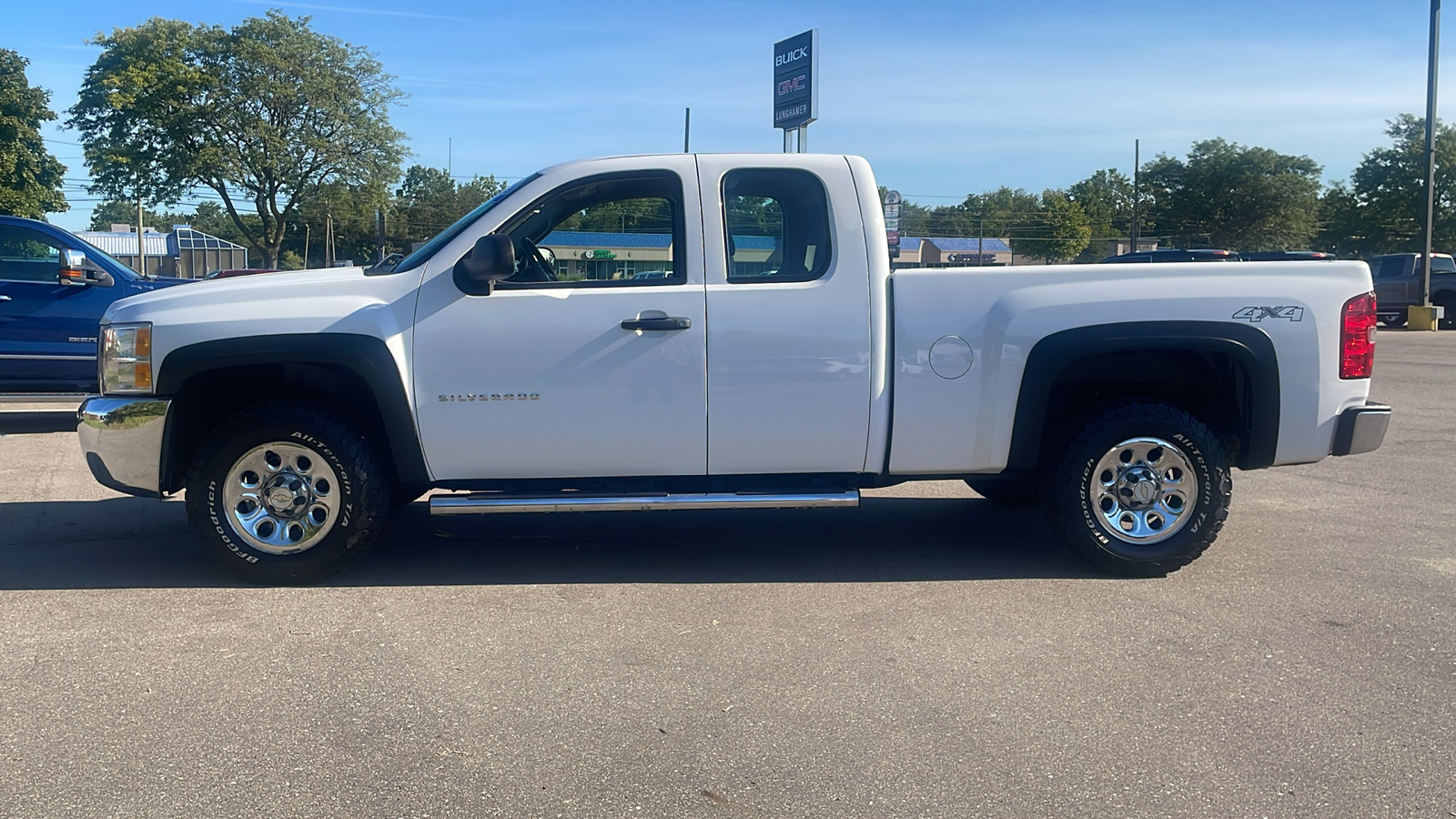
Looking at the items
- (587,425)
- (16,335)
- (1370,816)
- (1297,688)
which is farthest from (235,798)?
(16,335)

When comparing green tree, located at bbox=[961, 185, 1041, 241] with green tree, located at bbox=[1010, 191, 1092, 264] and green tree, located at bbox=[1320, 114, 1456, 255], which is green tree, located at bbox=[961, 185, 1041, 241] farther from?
green tree, located at bbox=[1320, 114, 1456, 255]

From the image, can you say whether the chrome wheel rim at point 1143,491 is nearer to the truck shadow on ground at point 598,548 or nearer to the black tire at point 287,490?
the truck shadow on ground at point 598,548

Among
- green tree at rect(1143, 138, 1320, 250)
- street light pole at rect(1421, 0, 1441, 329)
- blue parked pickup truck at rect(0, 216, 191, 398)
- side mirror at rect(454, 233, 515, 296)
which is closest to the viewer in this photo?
side mirror at rect(454, 233, 515, 296)

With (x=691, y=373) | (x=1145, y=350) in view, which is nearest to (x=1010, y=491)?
(x=1145, y=350)

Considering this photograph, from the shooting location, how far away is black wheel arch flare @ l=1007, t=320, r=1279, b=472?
5.30m

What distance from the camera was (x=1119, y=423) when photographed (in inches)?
215

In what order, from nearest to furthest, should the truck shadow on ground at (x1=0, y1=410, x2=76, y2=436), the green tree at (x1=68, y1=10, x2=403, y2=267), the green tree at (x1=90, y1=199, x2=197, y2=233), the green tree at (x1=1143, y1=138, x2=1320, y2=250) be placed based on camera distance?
the truck shadow on ground at (x1=0, y1=410, x2=76, y2=436) → the green tree at (x1=68, y1=10, x2=403, y2=267) → the green tree at (x1=1143, y1=138, x2=1320, y2=250) → the green tree at (x1=90, y1=199, x2=197, y2=233)

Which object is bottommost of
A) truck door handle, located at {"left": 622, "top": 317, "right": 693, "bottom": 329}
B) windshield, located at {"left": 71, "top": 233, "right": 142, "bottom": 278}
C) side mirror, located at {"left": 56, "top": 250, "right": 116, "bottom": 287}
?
truck door handle, located at {"left": 622, "top": 317, "right": 693, "bottom": 329}

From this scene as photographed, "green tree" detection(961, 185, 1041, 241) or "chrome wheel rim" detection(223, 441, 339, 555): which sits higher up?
"green tree" detection(961, 185, 1041, 241)

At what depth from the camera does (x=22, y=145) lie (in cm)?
4147

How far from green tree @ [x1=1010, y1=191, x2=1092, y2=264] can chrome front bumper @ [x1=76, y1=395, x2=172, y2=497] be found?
150ft

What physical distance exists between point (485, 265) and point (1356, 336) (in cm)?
406

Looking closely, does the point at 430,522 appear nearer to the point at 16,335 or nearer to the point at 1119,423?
the point at 1119,423

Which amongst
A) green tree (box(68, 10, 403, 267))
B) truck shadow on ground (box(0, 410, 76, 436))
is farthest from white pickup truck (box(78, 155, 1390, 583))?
green tree (box(68, 10, 403, 267))
